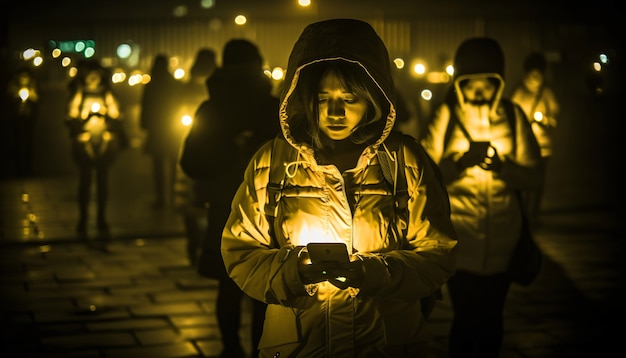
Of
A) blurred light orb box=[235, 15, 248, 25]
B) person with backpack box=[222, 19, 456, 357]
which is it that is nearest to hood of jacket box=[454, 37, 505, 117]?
person with backpack box=[222, 19, 456, 357]

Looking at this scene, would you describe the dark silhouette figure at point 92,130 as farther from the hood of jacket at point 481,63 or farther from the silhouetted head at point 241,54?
the hood of jacket at point 481,63

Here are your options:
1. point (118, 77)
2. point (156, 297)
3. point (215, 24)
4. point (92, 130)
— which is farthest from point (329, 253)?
point (215, 24)

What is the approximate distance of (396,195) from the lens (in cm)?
349


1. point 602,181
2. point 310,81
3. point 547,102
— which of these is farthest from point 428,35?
point 310,81

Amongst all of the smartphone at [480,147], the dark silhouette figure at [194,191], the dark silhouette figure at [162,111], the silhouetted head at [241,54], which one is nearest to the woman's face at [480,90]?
the smartphone at [480,147]

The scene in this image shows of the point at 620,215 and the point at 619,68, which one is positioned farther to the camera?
the point at 619,68

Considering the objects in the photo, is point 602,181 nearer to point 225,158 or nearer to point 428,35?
point 428,35

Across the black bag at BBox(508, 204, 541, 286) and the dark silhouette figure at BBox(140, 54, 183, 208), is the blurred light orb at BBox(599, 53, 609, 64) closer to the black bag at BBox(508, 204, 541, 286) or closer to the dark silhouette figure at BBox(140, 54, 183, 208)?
the dark silhouette figure at BBox(140, 54, 183, 208)

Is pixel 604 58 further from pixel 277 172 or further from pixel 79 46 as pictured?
pixel 277 172

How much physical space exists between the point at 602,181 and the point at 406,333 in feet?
47.8

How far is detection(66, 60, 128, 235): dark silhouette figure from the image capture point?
38.9 feet

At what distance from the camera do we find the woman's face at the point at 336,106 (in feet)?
11.6

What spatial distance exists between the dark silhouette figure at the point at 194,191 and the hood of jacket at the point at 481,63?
175cm

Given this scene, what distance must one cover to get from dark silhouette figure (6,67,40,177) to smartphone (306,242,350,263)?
15491 millimetres
